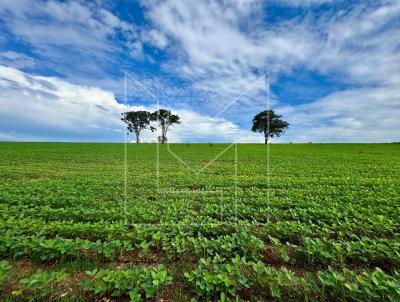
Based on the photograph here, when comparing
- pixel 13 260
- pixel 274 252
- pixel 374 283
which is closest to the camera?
pixel 374 283

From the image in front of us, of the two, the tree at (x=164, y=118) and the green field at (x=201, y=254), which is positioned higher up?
the tree at (x=164, y=118)

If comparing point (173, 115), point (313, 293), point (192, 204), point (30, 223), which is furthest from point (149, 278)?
point (173, 115)

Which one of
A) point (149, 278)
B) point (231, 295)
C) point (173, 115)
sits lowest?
point (231, 295)

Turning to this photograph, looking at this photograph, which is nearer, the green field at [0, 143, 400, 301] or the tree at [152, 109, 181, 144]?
the green field at [0, 143, 400, 301]

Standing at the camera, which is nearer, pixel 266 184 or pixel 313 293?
pixel 313 293

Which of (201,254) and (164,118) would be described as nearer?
(201,254)

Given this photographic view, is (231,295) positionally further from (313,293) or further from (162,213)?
(162,213)

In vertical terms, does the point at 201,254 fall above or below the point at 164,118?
below

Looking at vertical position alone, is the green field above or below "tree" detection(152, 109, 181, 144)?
below

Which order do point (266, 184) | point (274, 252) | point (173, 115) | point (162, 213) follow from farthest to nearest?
point (266, 184), point (173, 115), point (162, 213), point (274, 252)

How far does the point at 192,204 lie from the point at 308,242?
4.20 meters

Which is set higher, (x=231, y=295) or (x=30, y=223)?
(x=30, y=223)

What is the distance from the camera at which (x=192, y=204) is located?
7898mm

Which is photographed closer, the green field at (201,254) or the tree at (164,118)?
the green field at (201,254)
